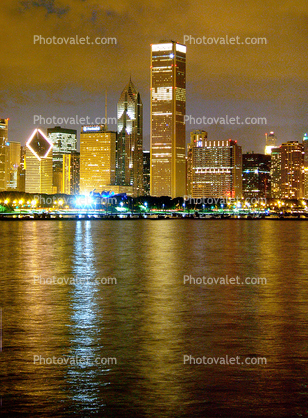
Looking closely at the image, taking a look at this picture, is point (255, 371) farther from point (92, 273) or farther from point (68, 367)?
point (92, 273)

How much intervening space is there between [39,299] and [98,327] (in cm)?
733

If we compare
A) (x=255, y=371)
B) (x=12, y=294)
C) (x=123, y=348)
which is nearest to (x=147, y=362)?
(x=123, y=348)
